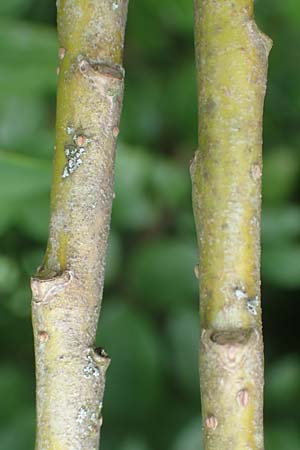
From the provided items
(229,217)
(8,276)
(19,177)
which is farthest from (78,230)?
(8,276)

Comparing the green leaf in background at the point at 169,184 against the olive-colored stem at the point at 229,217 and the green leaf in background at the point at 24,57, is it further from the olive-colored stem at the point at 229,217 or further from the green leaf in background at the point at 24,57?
the olive-colored stem at the point at 229,217

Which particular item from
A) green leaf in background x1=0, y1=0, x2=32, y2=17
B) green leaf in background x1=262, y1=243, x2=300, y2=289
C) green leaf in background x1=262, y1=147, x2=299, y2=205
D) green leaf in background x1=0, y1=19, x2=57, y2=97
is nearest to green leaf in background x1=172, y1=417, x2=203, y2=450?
green leaf in background x1=262, y1=243, x2=300, y2=289

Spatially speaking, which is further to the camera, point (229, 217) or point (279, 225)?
point (279, 225)

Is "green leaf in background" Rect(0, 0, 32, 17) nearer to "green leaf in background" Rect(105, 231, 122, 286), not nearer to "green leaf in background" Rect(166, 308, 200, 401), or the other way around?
"green leaf in background" Rect(105, 231, 122, 286)

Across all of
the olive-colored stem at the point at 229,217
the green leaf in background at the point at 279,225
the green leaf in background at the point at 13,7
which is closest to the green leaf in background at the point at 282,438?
the green leaf in background at the point at 279,225

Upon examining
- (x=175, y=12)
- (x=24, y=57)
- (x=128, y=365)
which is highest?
(x=175, y=12)

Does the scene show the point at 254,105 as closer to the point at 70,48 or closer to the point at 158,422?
the point at 70,48

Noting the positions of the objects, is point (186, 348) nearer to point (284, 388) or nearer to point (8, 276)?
point (284, 388)
